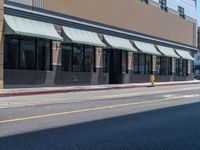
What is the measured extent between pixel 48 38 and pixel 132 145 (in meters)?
23.8

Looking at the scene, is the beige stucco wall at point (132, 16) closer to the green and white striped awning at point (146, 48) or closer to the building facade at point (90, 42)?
the building facade at point (90, 42)

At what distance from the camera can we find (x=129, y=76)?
47438 mm

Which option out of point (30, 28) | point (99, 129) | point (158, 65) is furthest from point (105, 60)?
point (99, 129)

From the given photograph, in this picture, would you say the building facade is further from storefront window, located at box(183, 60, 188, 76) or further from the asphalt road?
the asphalt road

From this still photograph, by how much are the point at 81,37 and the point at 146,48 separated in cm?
1317

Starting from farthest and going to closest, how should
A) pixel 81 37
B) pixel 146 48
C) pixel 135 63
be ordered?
pixel 146 48
pixel 135 63
pixel 81 37

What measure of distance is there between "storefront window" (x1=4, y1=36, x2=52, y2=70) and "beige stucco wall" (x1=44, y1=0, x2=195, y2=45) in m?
2.70

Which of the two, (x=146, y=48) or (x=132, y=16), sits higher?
(x=132, y=16)

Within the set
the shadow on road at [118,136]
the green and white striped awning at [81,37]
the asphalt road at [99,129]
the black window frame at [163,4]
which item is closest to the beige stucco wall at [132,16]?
the black window frame at [163,4]

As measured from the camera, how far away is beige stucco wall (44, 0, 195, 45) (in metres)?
37.7

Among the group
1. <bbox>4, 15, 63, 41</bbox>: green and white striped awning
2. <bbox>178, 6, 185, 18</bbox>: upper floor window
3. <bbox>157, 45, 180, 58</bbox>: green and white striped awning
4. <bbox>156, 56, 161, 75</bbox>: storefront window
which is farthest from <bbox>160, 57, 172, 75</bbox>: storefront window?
<bbox>4, 15, 63, 41</bbox>: green and white striped awning

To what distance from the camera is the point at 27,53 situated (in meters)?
33.5

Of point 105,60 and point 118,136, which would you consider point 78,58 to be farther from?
point 118,136

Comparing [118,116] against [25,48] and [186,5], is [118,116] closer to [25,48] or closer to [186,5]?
[25,48]
